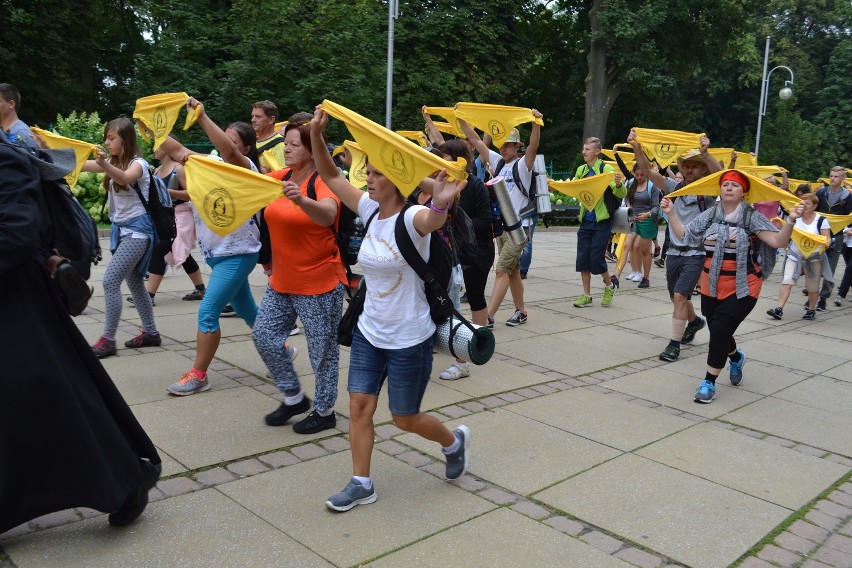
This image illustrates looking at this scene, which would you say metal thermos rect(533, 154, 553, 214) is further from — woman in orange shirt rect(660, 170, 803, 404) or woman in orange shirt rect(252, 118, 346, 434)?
woman in orange shirt rect(252, 118, 346, 434)

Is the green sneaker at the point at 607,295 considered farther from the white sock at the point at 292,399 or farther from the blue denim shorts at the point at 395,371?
the blue denim shorts at the point at 395,371

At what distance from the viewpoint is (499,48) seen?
3123 cm

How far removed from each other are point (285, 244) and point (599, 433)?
92.7 inches

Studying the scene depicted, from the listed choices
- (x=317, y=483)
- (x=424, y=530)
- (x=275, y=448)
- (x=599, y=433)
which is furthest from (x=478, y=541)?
(x=599, y=433)

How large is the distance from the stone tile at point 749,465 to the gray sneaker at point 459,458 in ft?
4.09

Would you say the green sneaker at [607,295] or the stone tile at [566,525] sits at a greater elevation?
the stone tile at [566,525]

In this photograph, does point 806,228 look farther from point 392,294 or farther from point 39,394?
point 39,394

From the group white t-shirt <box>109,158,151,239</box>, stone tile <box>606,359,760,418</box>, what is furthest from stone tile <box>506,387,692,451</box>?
white t-shirt <box>109,158,151,239</box>

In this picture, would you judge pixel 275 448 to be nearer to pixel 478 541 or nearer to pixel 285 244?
pixel 285 244

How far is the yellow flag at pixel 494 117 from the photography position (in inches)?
293

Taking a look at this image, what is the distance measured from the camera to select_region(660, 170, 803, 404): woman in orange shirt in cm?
587

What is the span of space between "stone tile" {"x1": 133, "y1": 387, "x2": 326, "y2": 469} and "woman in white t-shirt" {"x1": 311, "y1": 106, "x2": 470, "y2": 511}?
93 centimetres

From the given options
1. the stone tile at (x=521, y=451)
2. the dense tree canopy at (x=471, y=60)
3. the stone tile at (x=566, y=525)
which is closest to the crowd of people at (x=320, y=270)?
the stone tile at (x=521, y=451)

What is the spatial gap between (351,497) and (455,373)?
2523mm
